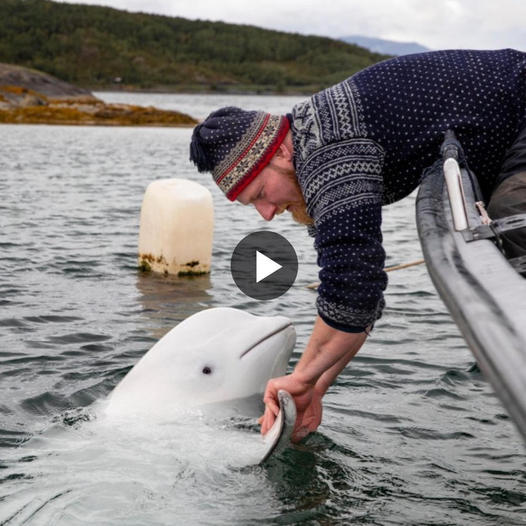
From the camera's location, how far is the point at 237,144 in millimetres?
4125

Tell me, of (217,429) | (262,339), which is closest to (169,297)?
(262,339)

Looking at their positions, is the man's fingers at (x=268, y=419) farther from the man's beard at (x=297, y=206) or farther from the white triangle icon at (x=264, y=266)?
the white triangle icon at (x=264, y=266)

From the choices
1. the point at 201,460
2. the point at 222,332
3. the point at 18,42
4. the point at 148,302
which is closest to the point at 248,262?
the point at 148,302

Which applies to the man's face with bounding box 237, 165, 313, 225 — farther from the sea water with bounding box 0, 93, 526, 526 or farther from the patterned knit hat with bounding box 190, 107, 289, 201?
the sea water with bounding box 0, 93, 526, 526

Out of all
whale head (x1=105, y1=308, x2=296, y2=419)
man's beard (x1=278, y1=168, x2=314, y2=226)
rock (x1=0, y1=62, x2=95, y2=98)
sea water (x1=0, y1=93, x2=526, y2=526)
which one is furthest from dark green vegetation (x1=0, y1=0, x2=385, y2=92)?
man's beard (x1=278, y1=168, x2=314, y2=226)

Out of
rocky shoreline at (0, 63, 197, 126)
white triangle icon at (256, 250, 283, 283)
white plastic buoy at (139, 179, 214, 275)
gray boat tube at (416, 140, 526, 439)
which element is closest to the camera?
gray boat tube at (416, 140, 526, 439)

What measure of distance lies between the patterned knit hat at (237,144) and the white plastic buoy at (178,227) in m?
7.00

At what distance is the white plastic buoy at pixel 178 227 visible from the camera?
11.2 meters

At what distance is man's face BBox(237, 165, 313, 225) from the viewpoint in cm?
421

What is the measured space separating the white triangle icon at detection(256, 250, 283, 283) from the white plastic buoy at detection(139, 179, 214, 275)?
0.78 m

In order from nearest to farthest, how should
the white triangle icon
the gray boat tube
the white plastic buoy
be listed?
the gray boat tube < the white plastic buoy < the white triangle icon

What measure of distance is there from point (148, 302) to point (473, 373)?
13.2 feet

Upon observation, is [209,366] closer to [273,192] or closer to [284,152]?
[273,192]
